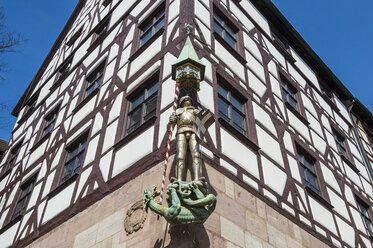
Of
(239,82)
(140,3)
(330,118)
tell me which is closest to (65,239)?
(239,82)

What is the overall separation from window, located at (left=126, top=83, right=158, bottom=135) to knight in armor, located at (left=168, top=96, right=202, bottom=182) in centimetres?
156

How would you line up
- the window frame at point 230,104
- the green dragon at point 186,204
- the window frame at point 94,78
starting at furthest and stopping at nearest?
the window frame at point 94,78 < the window frame at point 230,104 < the green dragon at point 186,204

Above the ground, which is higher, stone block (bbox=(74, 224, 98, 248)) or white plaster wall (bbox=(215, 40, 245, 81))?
white plaster wall (bbox=(215, 40, 245, 81))

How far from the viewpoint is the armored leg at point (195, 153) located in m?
5.92

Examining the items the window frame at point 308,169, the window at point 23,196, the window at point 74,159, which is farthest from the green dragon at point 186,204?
the window at point 23,196

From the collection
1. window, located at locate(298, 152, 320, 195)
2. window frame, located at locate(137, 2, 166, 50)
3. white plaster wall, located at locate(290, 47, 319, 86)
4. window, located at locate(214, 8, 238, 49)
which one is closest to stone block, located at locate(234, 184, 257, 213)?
window, located at locate(298, 152, 320, 195)

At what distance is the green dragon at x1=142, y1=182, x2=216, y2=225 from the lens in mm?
5254

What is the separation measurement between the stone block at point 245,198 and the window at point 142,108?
242 centimetres

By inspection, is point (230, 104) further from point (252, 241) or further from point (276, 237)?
point (252, 241)

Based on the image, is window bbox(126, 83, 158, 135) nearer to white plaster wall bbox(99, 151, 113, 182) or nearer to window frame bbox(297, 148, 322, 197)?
white plaster wall bbox(99, 151, 113, 182)

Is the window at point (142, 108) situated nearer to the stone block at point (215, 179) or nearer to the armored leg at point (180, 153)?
the armored leg at point (180, 153)

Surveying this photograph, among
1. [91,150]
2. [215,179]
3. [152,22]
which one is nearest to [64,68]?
[152,22]

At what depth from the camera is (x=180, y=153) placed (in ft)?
20.2

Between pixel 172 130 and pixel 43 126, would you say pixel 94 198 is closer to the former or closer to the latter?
pixel 172 130
